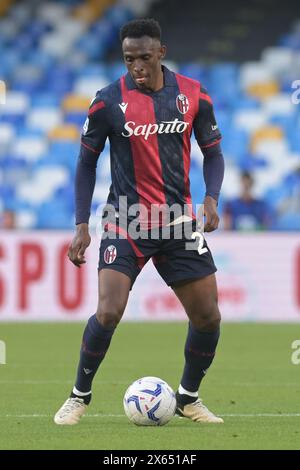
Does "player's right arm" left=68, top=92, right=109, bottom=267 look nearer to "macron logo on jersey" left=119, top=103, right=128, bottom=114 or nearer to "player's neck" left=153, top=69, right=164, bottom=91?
"macron logo on jersey" left=119, top=103, right=128, bottom=114

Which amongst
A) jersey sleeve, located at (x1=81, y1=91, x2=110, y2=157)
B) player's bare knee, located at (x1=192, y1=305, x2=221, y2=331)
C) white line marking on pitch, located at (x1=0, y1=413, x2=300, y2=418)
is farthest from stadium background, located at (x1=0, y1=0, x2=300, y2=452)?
jersey sleeve, located at (x1=81, y1=91, x2=110, y2=157)

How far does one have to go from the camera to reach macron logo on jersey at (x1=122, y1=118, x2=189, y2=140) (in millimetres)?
7035

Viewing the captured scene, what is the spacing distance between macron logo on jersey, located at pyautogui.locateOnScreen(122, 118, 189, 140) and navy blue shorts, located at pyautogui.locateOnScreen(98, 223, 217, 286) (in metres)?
0.57

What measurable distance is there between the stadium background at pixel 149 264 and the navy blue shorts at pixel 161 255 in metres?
0.90

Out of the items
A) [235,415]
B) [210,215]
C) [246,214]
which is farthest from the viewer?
[246,214]

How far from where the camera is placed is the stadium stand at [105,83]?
66.7ft

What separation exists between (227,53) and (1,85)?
8189mm

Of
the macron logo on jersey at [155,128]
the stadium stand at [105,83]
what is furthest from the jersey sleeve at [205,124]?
the stadium stand at [105,83]

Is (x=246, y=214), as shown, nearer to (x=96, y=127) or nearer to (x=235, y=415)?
(x=235, y=415)

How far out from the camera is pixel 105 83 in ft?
73.5

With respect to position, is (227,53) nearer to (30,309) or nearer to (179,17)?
(179,17)

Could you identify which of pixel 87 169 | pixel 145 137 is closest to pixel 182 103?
pixel 145 137

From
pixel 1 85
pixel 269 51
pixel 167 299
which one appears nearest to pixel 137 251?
pixel 167 299

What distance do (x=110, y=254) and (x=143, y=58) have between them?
3.75ft
